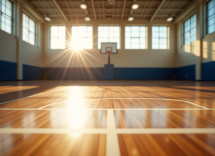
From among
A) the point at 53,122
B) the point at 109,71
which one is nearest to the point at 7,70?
the point at 109,71

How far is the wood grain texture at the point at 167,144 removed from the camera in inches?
26.0

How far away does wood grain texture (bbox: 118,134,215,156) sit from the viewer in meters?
0.66

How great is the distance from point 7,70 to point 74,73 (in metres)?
5.30

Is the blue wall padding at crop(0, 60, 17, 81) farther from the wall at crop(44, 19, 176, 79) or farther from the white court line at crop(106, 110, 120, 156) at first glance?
the white court line at crop(106, 110, 120, 156)

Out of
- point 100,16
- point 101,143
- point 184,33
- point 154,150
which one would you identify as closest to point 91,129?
point 101,143

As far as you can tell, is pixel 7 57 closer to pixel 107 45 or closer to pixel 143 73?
pixel 107 45

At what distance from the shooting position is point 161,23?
1234 cm

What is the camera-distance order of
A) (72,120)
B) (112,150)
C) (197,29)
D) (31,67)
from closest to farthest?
(112,150) → (72,120) → (197,29) → (31,67)

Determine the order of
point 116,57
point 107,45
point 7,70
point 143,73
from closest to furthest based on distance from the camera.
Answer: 1. point 7,70
2. point 107,45
3. point 116,57
4. point 143,73

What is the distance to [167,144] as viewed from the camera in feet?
2.43

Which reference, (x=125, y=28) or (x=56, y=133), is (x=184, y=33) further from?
(x=56, y=133)

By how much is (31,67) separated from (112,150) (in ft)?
39.9

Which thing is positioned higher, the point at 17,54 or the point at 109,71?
the point at 17,54

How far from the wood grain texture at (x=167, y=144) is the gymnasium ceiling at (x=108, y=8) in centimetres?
1050
